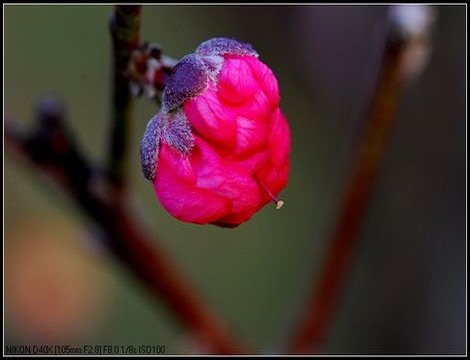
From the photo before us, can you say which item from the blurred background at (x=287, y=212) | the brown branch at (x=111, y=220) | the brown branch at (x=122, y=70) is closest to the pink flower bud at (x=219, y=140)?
the brown branch at (x=122, y=70)

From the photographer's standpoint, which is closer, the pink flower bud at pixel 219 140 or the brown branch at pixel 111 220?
the pink flower bud at pixel 219 140

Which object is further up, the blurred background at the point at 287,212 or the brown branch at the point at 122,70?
the brown branch at the point at 122,70

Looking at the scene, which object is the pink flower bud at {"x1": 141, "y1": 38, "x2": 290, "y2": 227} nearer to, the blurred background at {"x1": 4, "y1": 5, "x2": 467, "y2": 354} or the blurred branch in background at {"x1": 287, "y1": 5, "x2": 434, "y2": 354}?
the blurred branch in background at {"x1": 287, "y1": 5, "x2": 434, "y2": 354}

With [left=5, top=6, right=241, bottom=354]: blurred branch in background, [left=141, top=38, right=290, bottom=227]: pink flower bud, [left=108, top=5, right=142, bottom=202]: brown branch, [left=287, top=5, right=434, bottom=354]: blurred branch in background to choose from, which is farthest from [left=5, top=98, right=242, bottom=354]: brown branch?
[left=141, top=38, right=290, bottom=227]: pink flower bud

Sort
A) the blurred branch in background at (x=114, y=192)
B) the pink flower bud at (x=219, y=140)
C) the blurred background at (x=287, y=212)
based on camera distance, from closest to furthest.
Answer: the pink flower bud at (x=219, y=140)
the blurred branch in background at (x=114, y=192)
the blurred background at (x=287, y=212)

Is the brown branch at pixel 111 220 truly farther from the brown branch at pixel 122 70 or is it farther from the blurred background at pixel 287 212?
the blurred background at pixel 287 212

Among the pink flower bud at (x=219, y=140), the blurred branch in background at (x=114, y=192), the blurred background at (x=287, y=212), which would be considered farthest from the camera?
the blurred background at (x=287, y=212)

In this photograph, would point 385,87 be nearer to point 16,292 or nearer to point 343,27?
point 343,27
